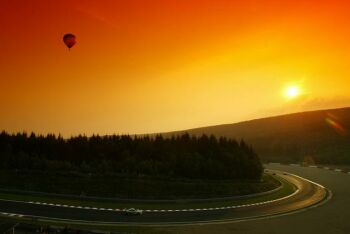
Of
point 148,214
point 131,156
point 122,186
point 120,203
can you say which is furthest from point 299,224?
point 131,156

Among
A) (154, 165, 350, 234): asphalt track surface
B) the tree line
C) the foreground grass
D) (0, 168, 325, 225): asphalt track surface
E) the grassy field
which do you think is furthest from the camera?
the tree line

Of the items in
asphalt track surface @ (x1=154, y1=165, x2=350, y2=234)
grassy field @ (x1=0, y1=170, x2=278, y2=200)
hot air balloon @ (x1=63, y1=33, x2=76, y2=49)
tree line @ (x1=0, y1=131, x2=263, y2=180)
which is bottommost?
asphalt track surface @ (x1=154, y1=165, x2=350, y2=234)

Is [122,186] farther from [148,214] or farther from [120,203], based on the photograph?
[148,214]

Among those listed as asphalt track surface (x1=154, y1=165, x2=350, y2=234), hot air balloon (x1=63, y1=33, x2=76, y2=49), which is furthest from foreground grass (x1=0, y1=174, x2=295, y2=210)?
hot air balloon (x1=63, y1=33, x2=76, y2=49)

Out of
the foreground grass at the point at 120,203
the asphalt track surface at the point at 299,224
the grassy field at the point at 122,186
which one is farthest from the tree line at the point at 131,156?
the asphalt track surface at the point at 299,224

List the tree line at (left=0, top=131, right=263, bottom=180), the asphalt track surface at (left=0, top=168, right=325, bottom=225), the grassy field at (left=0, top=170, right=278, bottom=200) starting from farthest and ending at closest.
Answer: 1. the tree line at (left=0, top=131, right=263, bottom=180)
2. the grassy field at (left=0, top=170, right=278, bottom=200)
3. the asphalt track surface at (left=0, top=168, right=325, bottom=225)

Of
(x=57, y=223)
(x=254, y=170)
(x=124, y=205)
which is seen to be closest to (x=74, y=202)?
(x=124, y=205)

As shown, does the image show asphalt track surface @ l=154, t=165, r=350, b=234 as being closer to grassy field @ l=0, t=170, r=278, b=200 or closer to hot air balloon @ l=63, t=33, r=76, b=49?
grassy field @ l=0, t=170, r=278, b=200

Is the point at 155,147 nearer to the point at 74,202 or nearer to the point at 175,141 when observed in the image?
the point at 175,141

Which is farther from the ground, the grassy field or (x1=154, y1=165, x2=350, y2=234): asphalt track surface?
the grassy field

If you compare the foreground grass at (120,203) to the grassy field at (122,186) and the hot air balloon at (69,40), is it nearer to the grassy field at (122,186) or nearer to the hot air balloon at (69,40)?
the grassy field at (122,186)
